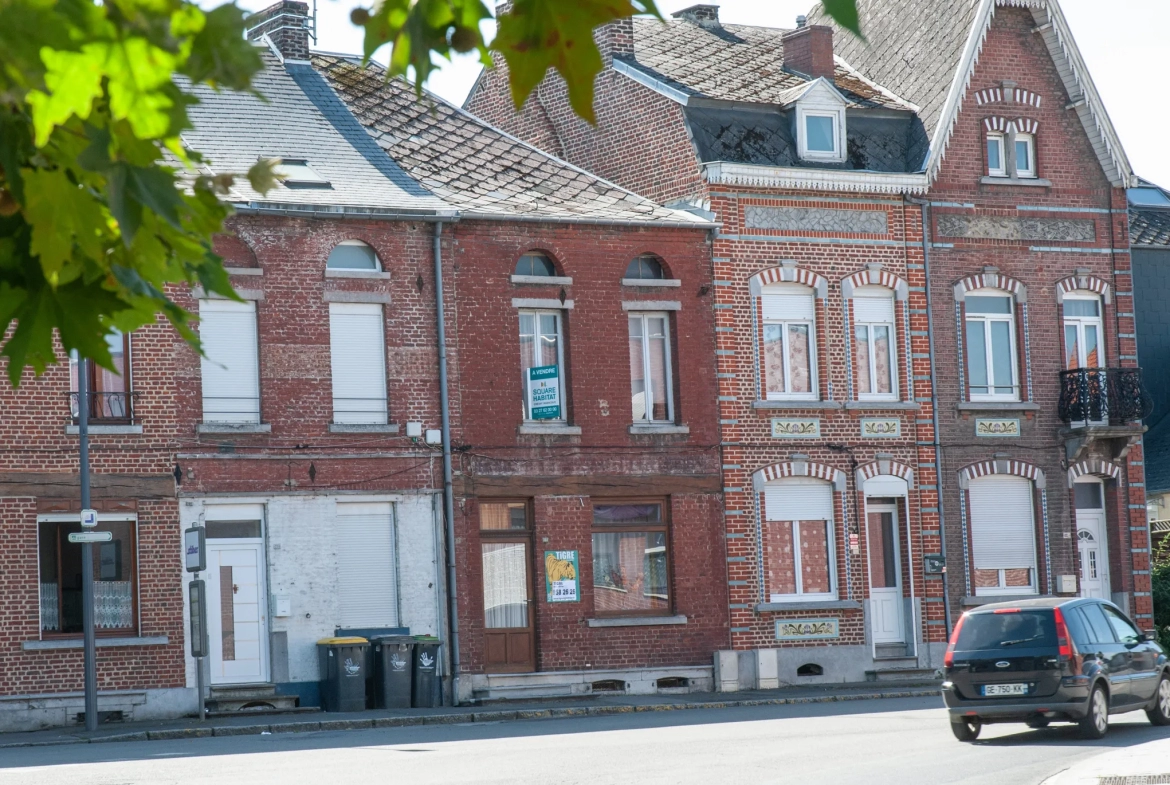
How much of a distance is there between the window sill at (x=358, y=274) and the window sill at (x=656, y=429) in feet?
15.7

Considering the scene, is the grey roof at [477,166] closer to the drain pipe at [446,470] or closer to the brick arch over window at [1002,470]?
the drain pipe at [446,470]

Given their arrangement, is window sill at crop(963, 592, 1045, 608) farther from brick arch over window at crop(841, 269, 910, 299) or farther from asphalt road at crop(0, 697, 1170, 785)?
asphalt road at crop(0, 697, 1170, 785)

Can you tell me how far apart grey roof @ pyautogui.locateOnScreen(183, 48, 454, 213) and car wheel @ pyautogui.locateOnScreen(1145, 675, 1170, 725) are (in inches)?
516

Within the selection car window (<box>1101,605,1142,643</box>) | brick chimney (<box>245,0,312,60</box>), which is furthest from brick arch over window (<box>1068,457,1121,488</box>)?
brick chimney (<box>245,0,312,60</box>)

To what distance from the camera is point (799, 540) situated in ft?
98.9

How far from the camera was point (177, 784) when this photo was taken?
14820mm

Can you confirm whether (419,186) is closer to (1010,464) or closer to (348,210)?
(348,210)

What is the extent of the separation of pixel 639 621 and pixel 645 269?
5.83 m

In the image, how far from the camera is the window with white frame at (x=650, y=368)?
29172mm

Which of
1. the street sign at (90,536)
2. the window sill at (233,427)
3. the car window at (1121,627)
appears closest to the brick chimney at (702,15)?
the window sill at (233,427)

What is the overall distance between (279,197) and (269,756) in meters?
10.9

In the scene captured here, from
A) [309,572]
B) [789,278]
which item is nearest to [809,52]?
[789,278]

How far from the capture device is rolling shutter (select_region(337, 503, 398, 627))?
26.6 metres

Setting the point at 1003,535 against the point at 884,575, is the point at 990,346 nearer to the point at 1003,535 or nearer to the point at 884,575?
the point at 1003,535
